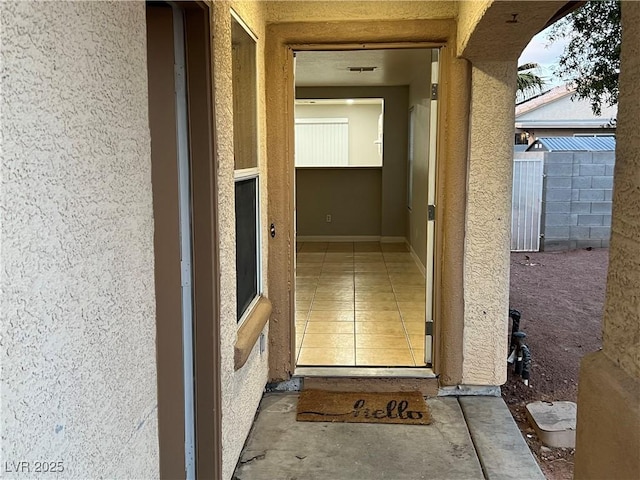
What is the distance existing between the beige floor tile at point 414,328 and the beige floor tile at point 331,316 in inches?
17.7

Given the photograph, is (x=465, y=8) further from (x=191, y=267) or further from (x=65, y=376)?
(x=65, y=376)

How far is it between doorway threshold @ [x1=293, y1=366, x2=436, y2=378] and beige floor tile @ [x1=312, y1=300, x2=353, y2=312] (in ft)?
4.92

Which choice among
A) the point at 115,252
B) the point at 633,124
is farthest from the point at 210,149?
the point at 633,124

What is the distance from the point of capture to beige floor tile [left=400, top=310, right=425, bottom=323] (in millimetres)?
4668

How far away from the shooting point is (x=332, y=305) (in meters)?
5.15

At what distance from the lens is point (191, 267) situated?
2.12m

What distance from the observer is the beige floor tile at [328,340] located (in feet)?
13.2

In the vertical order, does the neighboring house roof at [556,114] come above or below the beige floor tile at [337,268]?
above

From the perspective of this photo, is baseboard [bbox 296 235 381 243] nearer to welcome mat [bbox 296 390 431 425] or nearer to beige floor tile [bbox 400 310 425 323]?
beige floor tile [bbox 400 310 425 323]

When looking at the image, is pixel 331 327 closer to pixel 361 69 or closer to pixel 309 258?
pixel 309 258

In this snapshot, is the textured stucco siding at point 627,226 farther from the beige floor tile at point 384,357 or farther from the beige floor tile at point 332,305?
the beige floor tile at point 332,305

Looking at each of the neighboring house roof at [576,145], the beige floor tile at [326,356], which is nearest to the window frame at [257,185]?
the beige floor tile at [326,356]

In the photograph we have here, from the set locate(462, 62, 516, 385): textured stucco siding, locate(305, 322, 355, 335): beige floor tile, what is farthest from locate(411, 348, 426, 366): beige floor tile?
locate(305, 322, 355, 335): beige floor tile

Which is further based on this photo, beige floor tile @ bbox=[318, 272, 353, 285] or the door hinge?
beige floor tile @ bbox=[318, 272, 353, 285]
